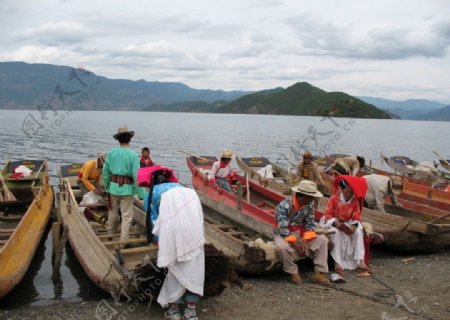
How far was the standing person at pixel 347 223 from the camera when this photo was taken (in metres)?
7.79

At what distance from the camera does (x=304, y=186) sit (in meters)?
7.14

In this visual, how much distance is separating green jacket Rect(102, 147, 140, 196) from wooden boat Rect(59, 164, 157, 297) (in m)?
0.91

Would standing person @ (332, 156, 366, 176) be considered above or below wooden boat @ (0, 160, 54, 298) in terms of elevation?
above

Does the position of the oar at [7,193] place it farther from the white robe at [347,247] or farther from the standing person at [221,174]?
the white robe at [347,247]

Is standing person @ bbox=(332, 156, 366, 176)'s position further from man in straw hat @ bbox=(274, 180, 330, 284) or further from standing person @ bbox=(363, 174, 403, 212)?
man in straw hat @ bbox=(274, 180, 330, 284)

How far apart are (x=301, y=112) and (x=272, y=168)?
577 ft

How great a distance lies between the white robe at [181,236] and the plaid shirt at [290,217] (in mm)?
2145

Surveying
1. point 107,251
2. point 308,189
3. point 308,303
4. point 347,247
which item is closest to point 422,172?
point 347,247

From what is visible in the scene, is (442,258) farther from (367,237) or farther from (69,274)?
(69,274)

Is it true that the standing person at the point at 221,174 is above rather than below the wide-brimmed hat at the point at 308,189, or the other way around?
below

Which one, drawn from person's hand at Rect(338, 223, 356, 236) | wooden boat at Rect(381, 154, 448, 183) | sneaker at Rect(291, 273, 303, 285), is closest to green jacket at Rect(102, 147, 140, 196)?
sneaker at Rect(291, 273, 303, 285)

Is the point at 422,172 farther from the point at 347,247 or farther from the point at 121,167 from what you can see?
the point at 121,167

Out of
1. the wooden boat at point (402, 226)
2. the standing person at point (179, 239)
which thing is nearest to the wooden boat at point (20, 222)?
the standing person at point (179, 239)

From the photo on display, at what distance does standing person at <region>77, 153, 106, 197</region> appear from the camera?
10234 millimetres
